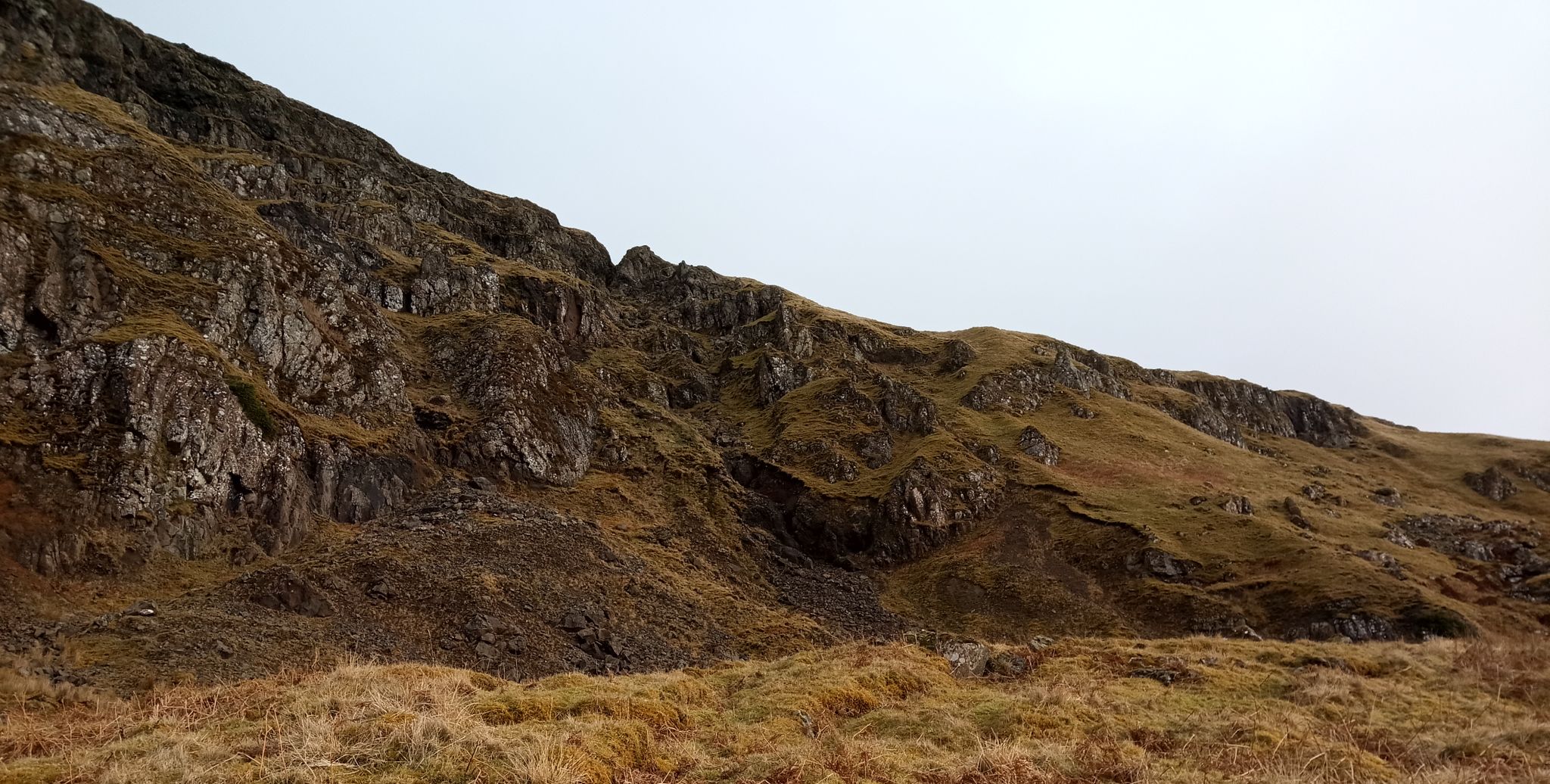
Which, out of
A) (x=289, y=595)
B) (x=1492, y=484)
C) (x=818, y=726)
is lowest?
(x=289, y=595)

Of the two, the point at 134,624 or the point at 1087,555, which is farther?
the point at 1087,555

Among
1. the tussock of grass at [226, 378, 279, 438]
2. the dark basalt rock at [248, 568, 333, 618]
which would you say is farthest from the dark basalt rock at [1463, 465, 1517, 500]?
the tussock of grass at [226, 378, 279, 438]

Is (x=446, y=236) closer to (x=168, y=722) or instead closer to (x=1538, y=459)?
(x=168, y=722)

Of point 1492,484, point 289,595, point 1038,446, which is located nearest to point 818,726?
point 289,595

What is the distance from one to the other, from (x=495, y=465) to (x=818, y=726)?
4491cm

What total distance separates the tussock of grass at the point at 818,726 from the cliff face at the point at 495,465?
14321 mm

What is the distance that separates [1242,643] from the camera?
2878cm

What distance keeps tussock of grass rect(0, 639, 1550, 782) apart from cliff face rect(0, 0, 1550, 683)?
1432 centimetres

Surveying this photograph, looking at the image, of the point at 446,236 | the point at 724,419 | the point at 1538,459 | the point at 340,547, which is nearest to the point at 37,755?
the point at 340,547

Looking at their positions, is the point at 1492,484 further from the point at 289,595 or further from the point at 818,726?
the point at 289,595

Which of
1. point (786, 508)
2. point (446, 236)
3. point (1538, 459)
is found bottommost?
point (786, 508)

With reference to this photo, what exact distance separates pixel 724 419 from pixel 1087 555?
4129 cm

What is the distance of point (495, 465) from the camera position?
5428 cm

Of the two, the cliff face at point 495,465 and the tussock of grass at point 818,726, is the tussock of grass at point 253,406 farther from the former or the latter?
the tussock of grass at point 818,726
